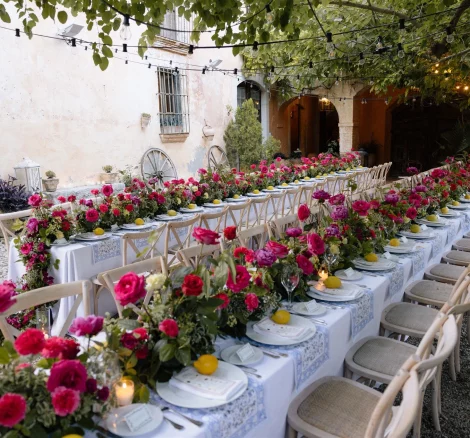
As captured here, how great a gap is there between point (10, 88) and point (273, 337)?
6.27 metres

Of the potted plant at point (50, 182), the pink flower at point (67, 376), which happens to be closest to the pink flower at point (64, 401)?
the pink flower at point (67, 376)

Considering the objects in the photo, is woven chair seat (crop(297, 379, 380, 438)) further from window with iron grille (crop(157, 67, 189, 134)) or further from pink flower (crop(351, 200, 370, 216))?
window with iron grille (crop(157, 67, 189, 134))

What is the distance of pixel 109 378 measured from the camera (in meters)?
1.13

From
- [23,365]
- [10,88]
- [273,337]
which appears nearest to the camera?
[23,365]

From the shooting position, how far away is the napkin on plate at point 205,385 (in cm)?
130

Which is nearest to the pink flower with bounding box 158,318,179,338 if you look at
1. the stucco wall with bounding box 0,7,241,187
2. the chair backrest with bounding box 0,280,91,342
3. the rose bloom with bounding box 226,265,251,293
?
the rose bloom with bounding box 226,265,251,293

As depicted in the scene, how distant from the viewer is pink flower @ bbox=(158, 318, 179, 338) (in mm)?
1305

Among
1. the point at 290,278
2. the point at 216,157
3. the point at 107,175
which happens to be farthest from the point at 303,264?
the point at 216,157

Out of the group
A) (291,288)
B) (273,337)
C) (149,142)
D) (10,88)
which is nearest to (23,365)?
(273,337)

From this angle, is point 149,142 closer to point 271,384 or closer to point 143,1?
point 143,1

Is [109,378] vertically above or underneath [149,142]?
underneath

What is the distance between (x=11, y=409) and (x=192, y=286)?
584mm

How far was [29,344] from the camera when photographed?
3.48 ft

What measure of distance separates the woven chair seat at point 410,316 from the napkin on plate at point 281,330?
38.1 inches
